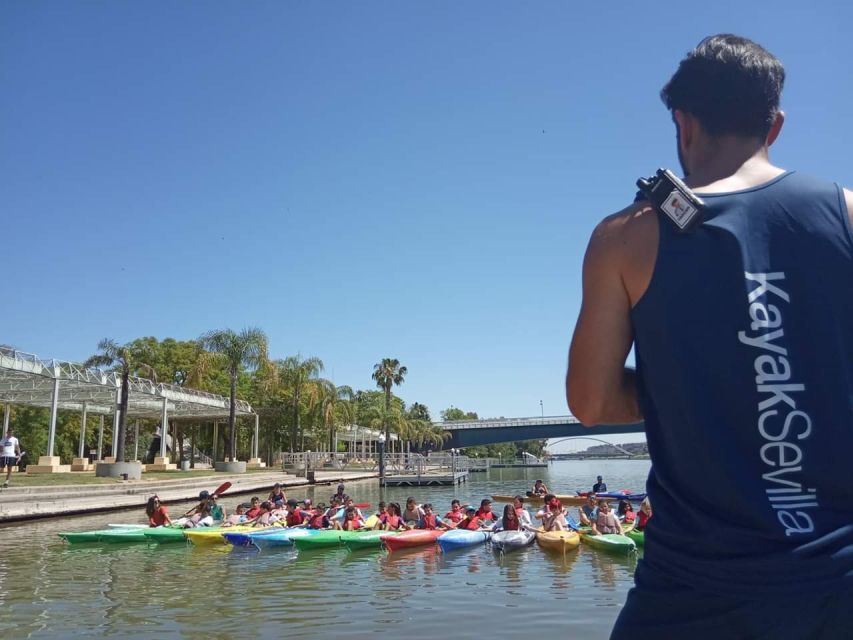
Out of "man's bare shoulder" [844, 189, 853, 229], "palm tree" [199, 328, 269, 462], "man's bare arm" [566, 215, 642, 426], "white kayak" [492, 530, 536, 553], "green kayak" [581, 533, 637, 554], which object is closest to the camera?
"man's bare shoulder" [844, 189, 853, 229]

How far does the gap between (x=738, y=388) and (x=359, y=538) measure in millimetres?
18757

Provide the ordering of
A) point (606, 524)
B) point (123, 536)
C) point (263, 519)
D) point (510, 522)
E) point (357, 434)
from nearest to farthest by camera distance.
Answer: point (123, 536) → point (510, 522) → point (606, 524) → point (263, 519) → point (357, 434)

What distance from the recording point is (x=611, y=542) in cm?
1859

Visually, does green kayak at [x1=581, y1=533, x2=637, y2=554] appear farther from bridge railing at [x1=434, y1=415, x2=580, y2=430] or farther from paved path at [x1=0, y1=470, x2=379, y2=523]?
bridge railing at [x1=434, y1=415, x2=580, y2=430]

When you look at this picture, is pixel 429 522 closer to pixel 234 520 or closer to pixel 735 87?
pixel 234 520

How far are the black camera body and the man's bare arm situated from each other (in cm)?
11

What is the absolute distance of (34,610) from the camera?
12164 millimetres

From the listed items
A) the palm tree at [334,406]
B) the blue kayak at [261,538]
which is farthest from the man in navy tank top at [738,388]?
the palm tree at [334,406]

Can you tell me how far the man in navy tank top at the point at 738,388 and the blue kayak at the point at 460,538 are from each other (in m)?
17.7

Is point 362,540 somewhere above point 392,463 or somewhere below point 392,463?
below

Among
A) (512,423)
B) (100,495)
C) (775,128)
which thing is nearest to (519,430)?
(512,423)

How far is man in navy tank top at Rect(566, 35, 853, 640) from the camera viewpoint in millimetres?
1545

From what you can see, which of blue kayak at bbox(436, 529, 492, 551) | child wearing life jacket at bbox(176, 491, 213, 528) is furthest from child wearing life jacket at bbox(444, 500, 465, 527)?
child wearing life jacket at bbox(176, 491, 213, 528)

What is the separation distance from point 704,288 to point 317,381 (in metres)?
65.0
